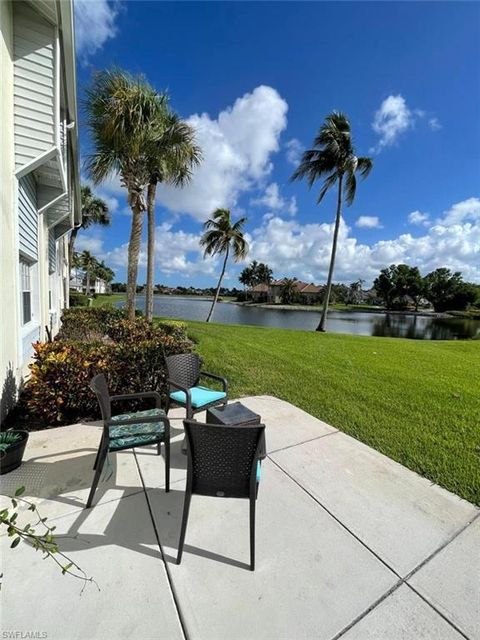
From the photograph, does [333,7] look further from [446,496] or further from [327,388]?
[446,496]

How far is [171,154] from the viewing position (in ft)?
28.6

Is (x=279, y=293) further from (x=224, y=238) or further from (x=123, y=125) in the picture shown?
(x=123, y=125)

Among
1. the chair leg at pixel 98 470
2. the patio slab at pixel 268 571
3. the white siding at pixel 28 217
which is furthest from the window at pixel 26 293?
the patio slab at pixel 268 571

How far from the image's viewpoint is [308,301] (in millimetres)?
73500

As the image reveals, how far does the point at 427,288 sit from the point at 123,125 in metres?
69.0

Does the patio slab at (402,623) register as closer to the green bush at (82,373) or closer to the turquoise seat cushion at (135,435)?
the turquoise seat cushion at (135,435)

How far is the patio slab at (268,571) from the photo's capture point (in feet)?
4.70

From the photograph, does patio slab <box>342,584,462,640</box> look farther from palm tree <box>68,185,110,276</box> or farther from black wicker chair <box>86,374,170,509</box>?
palm tree <box>68,185,110,276</box>

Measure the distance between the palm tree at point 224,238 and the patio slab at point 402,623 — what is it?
1845 centimetres

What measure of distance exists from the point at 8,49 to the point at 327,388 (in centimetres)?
646

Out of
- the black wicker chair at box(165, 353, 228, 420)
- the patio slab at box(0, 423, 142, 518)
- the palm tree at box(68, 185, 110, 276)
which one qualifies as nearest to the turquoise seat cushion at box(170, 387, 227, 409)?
the black wicker chair at box(165, 353, 228, 420)

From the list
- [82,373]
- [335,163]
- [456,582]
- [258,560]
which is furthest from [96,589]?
[335,163]

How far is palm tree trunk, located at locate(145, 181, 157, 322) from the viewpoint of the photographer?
9.98 metres

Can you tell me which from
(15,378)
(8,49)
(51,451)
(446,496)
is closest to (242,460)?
(446,496)
